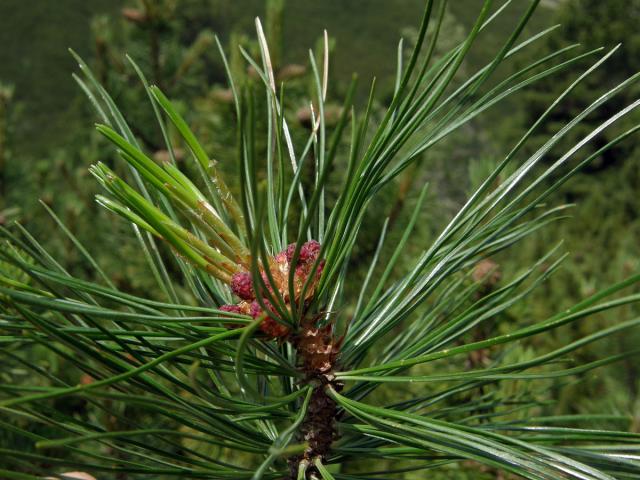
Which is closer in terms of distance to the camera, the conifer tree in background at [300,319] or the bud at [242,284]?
the conifer tree in background at [300,319]

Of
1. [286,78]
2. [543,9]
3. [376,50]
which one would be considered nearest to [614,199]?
[286,78]

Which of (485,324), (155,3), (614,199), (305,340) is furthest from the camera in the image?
(614,199)

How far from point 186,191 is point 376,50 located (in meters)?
29.5

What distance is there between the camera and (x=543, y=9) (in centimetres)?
3136

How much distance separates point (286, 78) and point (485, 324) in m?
0.75

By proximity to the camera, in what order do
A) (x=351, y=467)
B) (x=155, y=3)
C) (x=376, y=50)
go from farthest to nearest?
(x=376, y=50) → (x=155, y=3) → (x=351, y=467)

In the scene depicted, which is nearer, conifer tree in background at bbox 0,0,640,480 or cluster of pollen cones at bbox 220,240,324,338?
conifer tree in background at bbox 0,0,640,480

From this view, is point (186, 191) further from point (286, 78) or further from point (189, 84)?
point (189, 84)

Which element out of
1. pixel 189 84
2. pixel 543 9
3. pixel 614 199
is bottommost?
pixel 189 84

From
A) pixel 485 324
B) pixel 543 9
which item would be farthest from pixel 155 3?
pixel 543 9

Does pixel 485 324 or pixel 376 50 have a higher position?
pixel 376 50

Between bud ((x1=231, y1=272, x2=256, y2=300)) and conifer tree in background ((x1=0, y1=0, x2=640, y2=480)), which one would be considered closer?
conifer tree in background ((x1=0, y1=0, x2=640, y2=480))

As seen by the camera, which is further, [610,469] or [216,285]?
[216,285]

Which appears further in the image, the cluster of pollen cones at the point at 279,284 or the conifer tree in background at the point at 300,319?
the cluster of pollen cones at the point at 279,284
